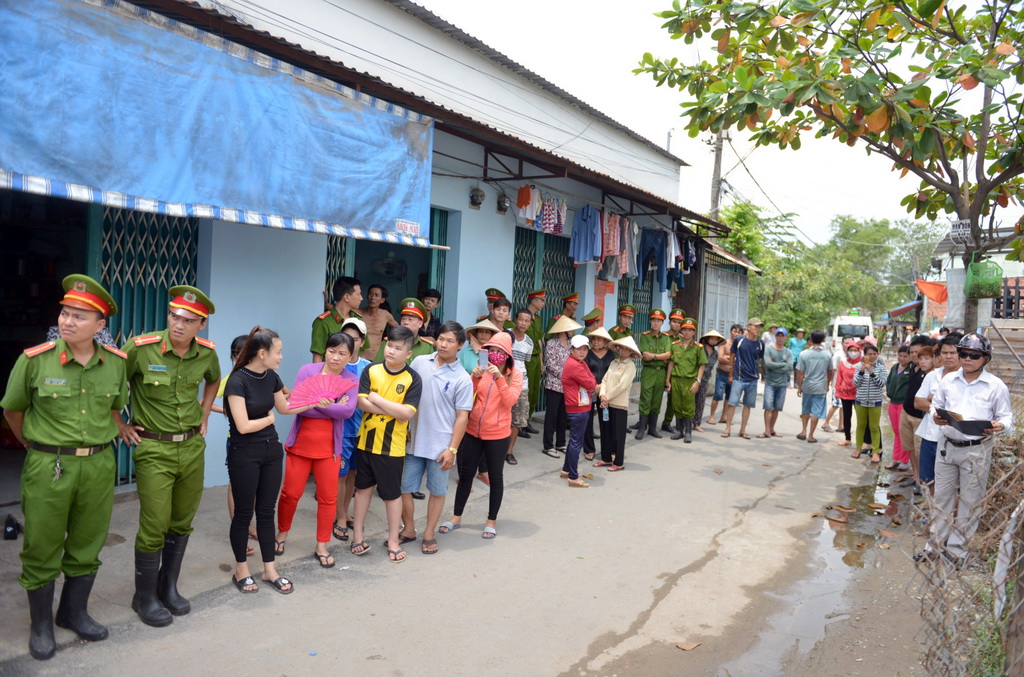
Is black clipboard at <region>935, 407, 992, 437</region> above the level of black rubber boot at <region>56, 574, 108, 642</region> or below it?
above

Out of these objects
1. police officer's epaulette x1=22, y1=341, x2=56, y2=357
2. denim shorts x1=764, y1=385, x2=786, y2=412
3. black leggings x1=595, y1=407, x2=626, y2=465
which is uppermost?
police officer's epaulette x1=22, y1=341, x2=56, y2=357

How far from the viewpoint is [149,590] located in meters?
3.84

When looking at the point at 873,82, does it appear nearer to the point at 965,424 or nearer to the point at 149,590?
the point at 965,424

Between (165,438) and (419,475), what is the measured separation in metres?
1.95

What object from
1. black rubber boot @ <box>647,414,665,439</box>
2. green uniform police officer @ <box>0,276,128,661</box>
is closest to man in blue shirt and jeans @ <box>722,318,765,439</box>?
black rubber boot @ <box>647,414,665,439</box>

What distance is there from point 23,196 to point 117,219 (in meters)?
2.31

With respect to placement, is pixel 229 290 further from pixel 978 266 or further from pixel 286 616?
pixel 978 266

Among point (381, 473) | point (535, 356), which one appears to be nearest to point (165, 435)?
point (381, 473)

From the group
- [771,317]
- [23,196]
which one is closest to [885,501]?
[23,196]

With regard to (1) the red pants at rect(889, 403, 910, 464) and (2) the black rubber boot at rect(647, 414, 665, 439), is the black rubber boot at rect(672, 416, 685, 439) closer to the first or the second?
(2) the black rubber boot at rect(647, 414, 665, 439)

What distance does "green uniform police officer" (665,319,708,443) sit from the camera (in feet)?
33.6

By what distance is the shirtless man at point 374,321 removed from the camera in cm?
640

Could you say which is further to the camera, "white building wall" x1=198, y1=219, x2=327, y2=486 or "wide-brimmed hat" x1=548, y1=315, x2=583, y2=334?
"wide-brimmed hat" x1=548, y1=315, x2=583, y2=334

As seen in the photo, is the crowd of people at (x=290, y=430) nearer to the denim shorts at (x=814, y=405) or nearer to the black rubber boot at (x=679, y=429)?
the black rubber boot at (x=679, y=429)
